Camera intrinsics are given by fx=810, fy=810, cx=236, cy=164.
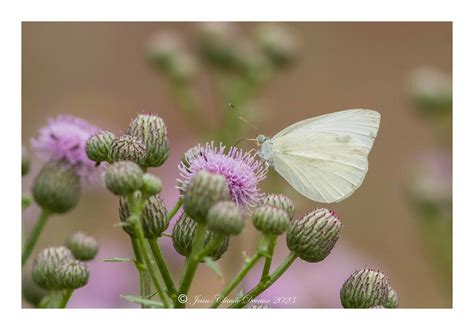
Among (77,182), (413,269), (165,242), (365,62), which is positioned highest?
(365,62)

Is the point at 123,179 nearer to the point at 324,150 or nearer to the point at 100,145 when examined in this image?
the point at 100,145

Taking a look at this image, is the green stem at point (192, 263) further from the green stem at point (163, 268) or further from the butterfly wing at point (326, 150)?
the butterfly wing at point (326, 150)

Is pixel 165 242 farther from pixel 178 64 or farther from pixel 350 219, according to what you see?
pixel 350 219

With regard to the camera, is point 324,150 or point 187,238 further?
point 324,150

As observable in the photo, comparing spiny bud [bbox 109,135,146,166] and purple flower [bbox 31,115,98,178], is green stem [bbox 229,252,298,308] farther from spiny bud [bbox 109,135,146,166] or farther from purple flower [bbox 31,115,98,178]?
purple flower [bbox 31,115,98,178]

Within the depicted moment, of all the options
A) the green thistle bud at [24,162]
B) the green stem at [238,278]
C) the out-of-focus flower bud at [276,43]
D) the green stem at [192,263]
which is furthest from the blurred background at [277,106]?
the green thistle bud at [24,162]

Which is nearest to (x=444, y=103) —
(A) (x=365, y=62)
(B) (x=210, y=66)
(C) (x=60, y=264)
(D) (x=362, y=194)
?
(B) (x=210, y=66)

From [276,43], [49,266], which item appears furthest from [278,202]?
[276,43]
